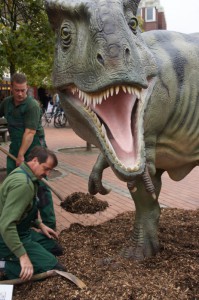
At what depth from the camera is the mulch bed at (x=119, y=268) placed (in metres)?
2.61

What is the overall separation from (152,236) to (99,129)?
4.92 ft

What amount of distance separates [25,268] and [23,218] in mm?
396

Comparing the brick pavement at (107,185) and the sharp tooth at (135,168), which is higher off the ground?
the sharp tooth at (135,168)

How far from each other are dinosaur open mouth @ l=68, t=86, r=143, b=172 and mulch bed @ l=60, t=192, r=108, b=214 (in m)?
2.05

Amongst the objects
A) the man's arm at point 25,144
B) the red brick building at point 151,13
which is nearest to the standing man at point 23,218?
the man's arm at point 25,144

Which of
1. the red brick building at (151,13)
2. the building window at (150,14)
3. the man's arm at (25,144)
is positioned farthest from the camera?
the building window at (150,14)

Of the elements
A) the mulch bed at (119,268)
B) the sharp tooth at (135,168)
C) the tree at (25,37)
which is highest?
the tree at (25,37)

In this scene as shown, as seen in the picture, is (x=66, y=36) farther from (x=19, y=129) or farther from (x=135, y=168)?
(x=19, y=129)

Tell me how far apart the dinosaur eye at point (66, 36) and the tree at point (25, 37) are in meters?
4.22

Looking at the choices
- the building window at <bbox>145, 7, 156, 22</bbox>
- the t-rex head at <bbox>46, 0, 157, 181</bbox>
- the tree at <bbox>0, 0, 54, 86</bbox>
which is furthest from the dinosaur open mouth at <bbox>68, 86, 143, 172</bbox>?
Result: the building window at <bbox>145, 7, 156, 22</bbox>

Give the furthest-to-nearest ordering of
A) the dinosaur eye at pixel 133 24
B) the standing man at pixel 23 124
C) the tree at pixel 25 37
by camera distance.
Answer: the tree at pixel 25 37 → the standing man at pixel 23 124 → the dinosaur eye at pixel 133 24

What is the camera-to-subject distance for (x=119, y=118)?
81.6 inches

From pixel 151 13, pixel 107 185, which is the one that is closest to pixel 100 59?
pixel 107 185

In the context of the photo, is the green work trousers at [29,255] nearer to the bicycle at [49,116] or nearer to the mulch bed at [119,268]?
the mulch bed at [119,268]
